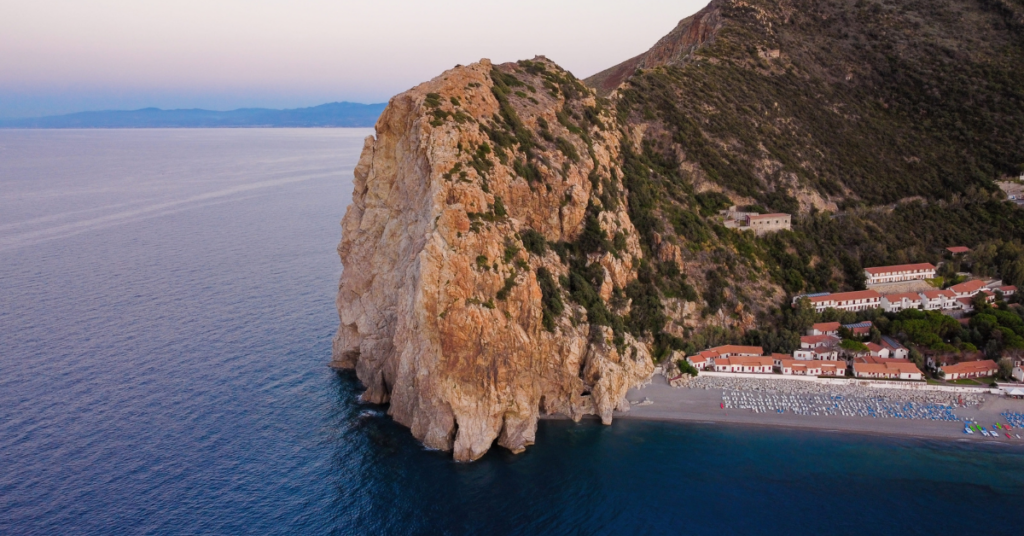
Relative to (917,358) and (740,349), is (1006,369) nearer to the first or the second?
(917,358)

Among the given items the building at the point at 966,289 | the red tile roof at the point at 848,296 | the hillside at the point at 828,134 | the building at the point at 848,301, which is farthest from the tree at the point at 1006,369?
the hillside at the point at 828,134

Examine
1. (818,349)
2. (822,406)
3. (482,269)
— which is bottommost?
(822,406)

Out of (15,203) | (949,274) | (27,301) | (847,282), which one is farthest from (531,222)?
(15,203)

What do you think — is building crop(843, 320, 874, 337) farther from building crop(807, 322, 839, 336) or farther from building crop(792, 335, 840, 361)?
building crop(792, 335, 840, 361)

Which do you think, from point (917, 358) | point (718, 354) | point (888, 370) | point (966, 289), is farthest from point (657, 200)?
point (966, 289)

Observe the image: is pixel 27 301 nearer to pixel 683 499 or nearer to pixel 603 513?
pixel 603 513

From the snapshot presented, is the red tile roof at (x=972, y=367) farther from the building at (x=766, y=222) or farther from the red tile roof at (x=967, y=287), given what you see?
the building at (x=766, y=222)

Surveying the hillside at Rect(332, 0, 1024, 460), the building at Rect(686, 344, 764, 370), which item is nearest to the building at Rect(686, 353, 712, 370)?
the building at Rect(686, 344, 764, 370)
